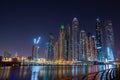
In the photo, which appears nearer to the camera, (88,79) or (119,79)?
(88,79)

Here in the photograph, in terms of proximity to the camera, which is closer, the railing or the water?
the railing

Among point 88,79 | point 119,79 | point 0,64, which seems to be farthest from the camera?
point 0,64

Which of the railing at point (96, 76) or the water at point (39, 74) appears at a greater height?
the railing at point (96, 76)

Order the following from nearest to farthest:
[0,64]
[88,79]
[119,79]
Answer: [88,79], [119,79], [0,64]

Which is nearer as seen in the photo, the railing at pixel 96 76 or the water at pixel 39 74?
the railing at pixel 96 76

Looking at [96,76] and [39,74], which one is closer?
[96,76]

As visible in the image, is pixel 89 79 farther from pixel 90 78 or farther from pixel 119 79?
pixel 119 79

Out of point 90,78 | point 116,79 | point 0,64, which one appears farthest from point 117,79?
point 0,64

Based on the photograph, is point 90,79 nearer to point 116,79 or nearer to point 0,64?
point 116,79

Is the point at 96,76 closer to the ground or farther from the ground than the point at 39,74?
farther from the ground

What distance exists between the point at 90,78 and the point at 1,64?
184563 mm

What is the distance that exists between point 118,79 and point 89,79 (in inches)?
190

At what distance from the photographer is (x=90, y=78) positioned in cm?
1595

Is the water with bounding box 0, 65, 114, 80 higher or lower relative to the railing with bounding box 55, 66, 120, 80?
lower
